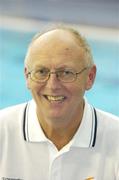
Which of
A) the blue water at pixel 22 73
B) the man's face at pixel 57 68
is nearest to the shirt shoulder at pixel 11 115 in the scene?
the man's face at pixel 57 68

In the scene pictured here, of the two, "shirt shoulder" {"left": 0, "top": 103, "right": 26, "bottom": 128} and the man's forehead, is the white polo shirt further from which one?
the man's forehead

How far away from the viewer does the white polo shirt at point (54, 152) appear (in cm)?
158

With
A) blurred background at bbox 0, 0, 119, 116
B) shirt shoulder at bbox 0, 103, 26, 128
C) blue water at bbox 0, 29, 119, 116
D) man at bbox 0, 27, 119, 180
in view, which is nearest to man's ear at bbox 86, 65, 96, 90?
man at bbox 0, 27, 119, 180

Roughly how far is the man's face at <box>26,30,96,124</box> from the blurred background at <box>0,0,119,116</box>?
3139 mm

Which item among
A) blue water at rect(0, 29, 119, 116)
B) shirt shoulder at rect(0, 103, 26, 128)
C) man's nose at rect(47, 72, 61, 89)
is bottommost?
shirt shoulder at rect(0, 103, 26, 128)

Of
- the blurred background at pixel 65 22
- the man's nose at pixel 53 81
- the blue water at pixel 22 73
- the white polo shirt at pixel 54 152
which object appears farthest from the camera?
the blurred background at pixel 65 22

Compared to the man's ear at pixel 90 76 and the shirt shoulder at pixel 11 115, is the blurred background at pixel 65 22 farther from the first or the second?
the man's ear at pixel 90 76

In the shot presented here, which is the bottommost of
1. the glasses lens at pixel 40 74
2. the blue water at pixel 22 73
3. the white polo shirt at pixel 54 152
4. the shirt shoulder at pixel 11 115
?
the white polo shirt at pixel 54 152

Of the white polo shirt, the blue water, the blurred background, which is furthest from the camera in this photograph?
the blurred background

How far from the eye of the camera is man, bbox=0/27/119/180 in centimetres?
149

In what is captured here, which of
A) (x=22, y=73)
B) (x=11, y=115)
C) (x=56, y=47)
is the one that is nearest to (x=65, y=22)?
(x=22, y=73)

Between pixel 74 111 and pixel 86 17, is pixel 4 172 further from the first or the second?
pixel 86 17

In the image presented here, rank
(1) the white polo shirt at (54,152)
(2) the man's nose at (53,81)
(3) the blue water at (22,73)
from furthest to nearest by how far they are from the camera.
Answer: (3) the blue water at (22,73) < (1) the white polo shirt at (54,152) < (2) the man's nose at (53,81)

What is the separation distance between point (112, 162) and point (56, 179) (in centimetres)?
17
